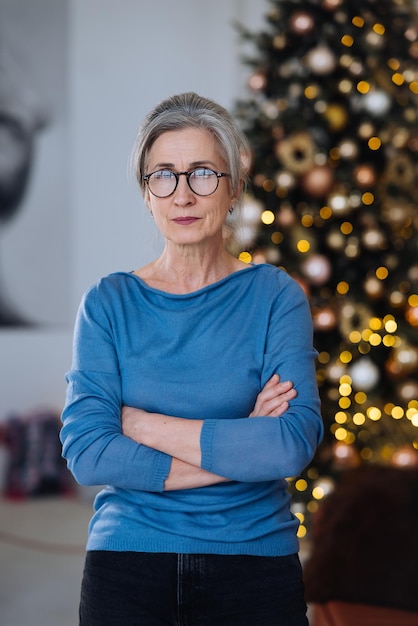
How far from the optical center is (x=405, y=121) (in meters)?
3.57

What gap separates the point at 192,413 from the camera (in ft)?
4.78

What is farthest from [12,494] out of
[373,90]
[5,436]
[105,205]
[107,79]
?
[373,90]

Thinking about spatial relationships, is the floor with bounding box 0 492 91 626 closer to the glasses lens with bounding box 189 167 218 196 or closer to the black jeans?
the black jeans

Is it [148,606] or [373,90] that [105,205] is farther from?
[148,606]

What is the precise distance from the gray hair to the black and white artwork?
12.8ft

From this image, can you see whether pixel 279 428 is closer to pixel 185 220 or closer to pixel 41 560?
pixel 185 220

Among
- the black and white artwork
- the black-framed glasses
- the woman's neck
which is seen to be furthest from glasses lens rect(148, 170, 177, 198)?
the black and white artwork

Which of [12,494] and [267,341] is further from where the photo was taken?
[12,494]

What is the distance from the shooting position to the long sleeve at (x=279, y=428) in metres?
1.40

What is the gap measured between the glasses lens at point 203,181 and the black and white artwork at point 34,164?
3956 mm

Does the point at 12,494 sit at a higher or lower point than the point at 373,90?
lower

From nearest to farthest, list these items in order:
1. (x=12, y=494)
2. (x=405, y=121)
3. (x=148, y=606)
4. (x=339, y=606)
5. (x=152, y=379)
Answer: (x=148, y=606)
(x=152, y=379)
(x=339, y=606)
(x=405, y=121)
(x=12, y=494)

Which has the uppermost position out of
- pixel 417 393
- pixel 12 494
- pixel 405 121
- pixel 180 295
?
pixel 405 121

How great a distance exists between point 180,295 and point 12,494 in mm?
4043
